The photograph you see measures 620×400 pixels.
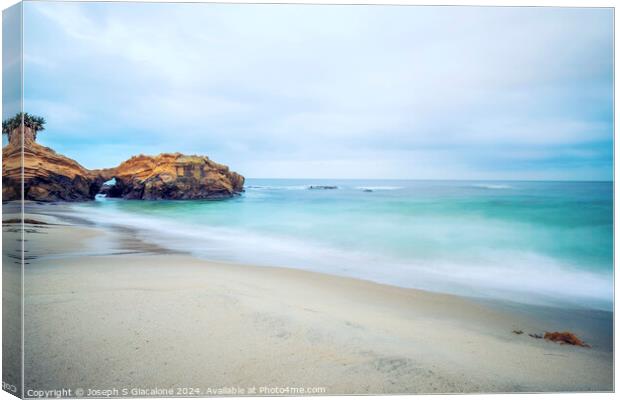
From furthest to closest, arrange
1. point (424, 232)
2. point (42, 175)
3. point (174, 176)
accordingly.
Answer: point (174, 176) < point (424, 232) < point (42, 175)

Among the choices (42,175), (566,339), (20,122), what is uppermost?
(20,122)

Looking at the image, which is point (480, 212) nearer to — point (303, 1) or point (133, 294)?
point (303, 1)

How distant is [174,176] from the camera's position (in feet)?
11.0

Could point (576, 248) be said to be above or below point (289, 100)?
below

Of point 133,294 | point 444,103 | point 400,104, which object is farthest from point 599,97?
point 133,294

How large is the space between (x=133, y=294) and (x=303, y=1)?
2297 millimetres

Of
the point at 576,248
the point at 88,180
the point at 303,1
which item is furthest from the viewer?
the point at 88,180

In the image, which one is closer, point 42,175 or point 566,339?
point 566,339

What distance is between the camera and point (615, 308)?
290 centimetres

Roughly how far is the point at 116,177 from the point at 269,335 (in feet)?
5.76

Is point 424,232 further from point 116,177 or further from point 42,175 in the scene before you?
point 42,175

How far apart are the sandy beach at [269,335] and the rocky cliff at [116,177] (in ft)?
0.86

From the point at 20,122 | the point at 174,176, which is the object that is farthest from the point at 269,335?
the point at 20,122

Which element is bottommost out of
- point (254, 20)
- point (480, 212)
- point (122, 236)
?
point (122, 236)
